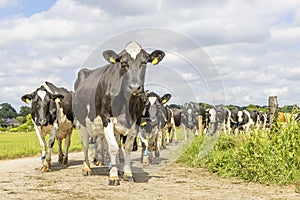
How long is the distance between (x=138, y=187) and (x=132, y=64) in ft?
9.14

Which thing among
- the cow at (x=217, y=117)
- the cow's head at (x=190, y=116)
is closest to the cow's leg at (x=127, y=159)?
the cow's head at (x=190, y=116)

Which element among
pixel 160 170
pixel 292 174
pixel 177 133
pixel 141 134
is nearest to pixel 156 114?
pixel 141 134

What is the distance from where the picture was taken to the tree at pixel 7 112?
151375 millimetres

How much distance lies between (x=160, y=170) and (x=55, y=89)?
4.44 m

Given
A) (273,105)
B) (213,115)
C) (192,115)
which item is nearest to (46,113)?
(273,105)

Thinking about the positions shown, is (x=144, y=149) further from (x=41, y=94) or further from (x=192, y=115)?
(x=192, y=115)

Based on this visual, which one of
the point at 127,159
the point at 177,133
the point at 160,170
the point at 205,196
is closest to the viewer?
the point at 205,196

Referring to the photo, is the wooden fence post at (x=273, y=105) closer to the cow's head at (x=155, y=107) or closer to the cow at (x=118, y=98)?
the cow's head at (x=155, y=107)

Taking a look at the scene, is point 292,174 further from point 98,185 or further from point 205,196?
point 98,185

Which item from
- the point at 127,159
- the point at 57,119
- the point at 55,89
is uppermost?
the point at 55,89

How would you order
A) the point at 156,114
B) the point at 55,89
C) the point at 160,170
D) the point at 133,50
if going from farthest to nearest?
the point at 156,114
the point at 55,89
the point at 160,170
the point at 133,50

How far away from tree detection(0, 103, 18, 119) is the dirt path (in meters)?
144

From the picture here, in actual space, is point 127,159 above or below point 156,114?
below

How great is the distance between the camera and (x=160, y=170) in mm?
14047
